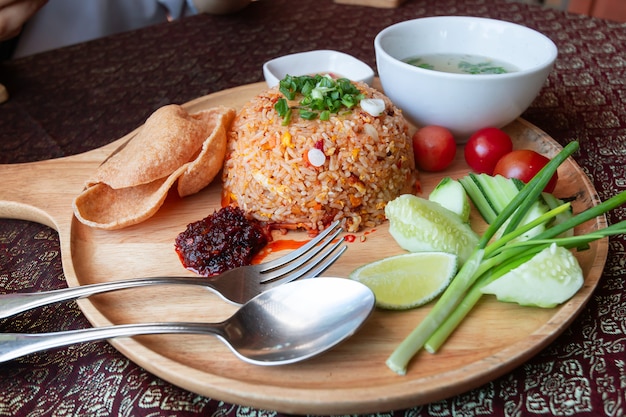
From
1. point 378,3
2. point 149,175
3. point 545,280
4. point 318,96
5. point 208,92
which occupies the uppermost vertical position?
point 318,96

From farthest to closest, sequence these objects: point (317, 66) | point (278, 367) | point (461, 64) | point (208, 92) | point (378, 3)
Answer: point (378, 3) → point (208, 92) → point (317, 66) → point (461, 64) → point (278, 367)

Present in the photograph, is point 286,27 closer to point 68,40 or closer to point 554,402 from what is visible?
point 68,40

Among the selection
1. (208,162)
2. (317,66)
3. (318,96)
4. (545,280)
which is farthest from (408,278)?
(317,66)

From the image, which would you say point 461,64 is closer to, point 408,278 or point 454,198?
point 454,198

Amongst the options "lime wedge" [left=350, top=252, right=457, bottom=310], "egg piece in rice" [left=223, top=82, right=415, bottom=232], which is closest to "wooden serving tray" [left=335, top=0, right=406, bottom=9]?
"egg piece in rice" [left=223, top=82, right=415, bottom=232]

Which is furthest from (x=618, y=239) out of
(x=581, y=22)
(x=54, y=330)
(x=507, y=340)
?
(x=581, y=22)

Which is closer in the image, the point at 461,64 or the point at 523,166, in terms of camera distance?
the point at 523,166

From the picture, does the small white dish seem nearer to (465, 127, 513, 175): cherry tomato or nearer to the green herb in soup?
the green herb in soup

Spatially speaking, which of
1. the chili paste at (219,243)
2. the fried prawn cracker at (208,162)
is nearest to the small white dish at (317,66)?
the fried prawn cracker at (208,162)
